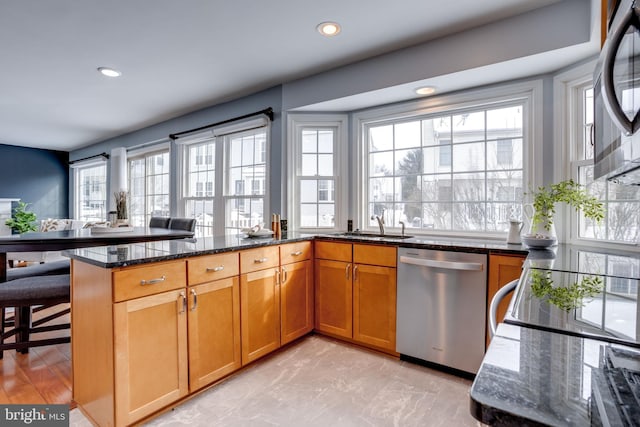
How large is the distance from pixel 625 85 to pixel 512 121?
211 cm

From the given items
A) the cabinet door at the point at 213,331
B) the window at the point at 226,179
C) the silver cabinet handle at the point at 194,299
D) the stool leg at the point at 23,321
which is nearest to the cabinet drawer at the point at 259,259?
the cabinet door at the point at 213,331

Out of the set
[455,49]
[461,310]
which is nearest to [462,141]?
[455,49]

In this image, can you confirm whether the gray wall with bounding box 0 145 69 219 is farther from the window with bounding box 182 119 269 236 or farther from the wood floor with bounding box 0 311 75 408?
the wood floor with bounding box 0 311 75 408

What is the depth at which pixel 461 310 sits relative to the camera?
2244 mm

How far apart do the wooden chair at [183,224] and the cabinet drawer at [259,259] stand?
147cm

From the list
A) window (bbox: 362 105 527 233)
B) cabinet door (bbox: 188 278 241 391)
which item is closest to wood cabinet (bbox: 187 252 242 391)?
cabinet door (bbox: 188 278 241 391)

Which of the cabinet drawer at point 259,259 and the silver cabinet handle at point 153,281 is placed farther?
the cabinet drawer at point 259,259

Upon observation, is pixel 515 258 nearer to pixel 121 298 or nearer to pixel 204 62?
pixel 121 298

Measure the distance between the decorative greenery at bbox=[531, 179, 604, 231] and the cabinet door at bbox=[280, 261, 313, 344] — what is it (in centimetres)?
176

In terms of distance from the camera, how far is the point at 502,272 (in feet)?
6.90

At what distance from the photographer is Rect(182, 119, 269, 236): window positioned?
3857mm

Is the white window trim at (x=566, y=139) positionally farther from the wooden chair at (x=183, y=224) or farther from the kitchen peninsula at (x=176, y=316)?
the wooden chair at (x=183, y=224)

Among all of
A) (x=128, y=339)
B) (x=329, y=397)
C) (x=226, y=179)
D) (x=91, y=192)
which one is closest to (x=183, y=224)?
(x=226, y=179)

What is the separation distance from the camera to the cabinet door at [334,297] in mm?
2740
